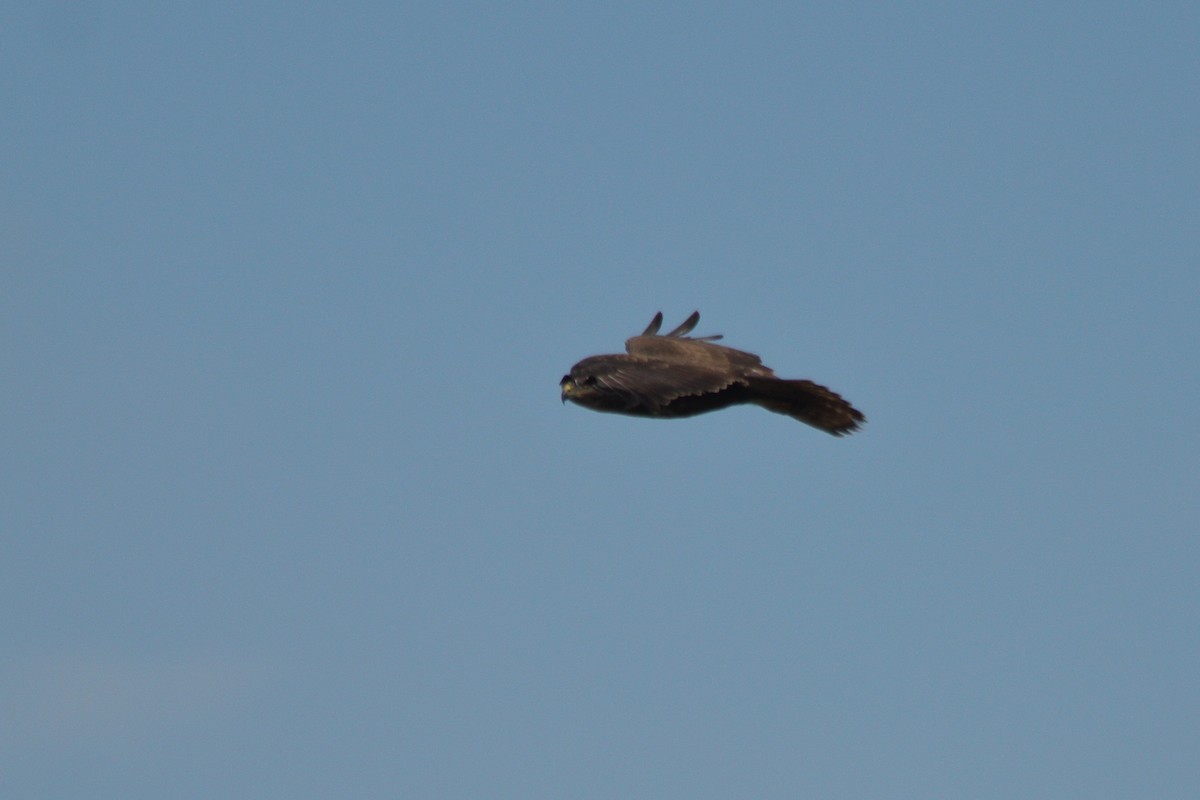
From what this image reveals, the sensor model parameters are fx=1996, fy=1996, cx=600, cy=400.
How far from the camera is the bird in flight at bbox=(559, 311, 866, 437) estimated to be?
1950 centimetres

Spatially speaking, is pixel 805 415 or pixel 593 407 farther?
pixel 805 415

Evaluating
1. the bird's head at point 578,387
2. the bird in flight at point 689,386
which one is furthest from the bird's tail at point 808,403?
the bird's head at point 578,387

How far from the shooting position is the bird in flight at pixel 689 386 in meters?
19.5

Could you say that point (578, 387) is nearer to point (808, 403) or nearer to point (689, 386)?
point (689, 386)

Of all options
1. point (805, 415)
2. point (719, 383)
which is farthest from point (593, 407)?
point (805, 415)

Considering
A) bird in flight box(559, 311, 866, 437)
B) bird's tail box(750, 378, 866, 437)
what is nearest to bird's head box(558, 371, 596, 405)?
bird in flight box(559, 311, 866, 437)

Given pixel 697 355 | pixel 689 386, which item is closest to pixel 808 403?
pixel 697 355

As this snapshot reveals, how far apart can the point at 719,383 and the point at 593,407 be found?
129 centimetres

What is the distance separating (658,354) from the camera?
21.0m

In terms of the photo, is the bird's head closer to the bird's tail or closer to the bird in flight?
the bird in flight

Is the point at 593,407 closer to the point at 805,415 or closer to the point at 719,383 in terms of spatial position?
the point at 719,383

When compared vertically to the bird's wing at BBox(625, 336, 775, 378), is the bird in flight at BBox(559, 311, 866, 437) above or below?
below

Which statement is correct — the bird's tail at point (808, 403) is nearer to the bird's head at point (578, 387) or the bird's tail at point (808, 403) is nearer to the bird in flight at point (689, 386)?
the bird in flight at point (689, 386)

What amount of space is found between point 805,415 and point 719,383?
1975mm
